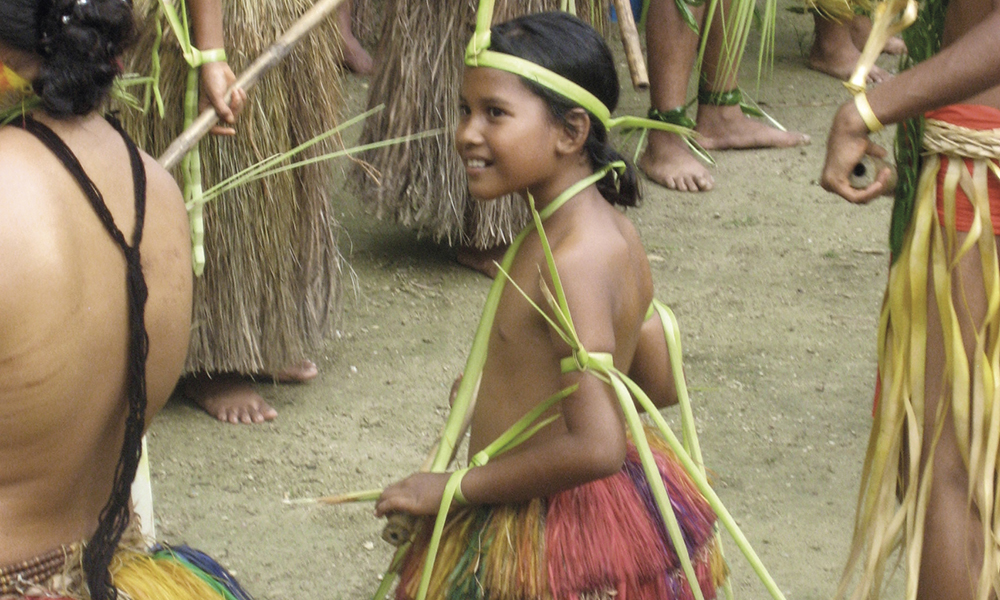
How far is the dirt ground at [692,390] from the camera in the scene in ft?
8.98

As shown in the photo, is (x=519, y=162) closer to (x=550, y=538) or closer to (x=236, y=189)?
(x=550, y=538)

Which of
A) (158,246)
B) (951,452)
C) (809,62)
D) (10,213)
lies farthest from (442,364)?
(809,62)

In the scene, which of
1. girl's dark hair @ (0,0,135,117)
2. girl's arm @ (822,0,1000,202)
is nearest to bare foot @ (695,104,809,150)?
girl's arm @ (822,0,1000,202)

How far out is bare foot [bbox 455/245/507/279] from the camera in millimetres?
4074

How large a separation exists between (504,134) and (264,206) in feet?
4.62

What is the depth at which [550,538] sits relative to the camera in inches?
69.8

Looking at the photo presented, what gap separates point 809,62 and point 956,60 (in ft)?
14.1

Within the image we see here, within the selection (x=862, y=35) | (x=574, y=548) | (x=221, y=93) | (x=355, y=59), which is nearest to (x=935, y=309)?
(x=574, y=548)

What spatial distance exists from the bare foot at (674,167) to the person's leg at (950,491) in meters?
2.69

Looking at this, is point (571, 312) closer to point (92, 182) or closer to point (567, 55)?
point (567, 55)

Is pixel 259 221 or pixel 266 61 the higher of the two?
pixel 266 61

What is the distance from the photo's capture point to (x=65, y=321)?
1.45 meters

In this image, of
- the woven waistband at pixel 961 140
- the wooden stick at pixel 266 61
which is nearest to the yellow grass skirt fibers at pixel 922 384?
the woven waistband at pixel 961 140

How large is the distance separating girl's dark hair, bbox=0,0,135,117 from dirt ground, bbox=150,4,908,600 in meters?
1.17
